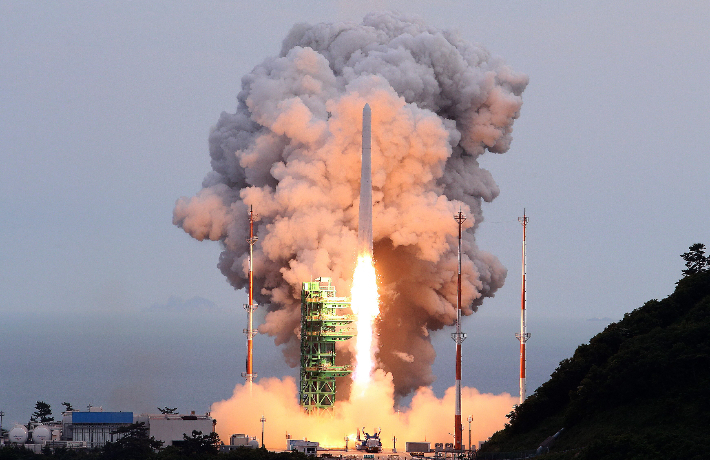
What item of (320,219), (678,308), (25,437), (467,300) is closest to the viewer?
(678,308)

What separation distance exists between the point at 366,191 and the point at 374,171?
3141mm

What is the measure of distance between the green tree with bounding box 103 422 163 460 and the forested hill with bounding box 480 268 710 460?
16302 millimetres

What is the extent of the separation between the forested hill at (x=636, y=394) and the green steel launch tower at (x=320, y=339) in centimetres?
1327

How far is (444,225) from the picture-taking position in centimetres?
7975

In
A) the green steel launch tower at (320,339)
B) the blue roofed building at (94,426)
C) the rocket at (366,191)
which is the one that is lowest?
the blue roofed building at (94,426)

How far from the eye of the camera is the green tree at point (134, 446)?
67.8m

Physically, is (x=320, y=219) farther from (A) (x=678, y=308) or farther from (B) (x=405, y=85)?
(A) (x=678, y=308)

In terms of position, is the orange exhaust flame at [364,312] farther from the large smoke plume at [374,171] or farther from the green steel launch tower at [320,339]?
the large smoke plume at [374,171]

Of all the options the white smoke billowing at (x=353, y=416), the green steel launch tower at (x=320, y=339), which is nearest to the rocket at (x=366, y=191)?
the green steel launch tower at (x=320, y=339)

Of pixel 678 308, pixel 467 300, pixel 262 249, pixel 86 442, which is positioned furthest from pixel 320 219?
pixel 678 308

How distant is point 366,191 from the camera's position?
251 ft

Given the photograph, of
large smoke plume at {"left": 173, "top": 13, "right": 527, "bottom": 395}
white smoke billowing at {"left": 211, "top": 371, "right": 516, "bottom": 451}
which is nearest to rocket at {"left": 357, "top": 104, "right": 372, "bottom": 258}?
large smoke plume at {"left": 173, "top": 13, "right": 527, "bottom": 395}

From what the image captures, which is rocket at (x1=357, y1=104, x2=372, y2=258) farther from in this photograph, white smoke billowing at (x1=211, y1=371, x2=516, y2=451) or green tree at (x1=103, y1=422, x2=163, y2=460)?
green tree at (x1=103, y1=422, x2=163, y2=460)

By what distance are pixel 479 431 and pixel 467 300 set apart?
8.70 metres
